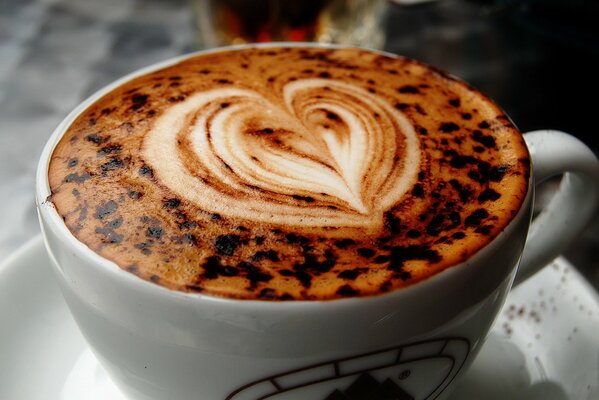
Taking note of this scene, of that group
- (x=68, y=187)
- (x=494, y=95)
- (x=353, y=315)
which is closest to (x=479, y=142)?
(x=353, y=315)

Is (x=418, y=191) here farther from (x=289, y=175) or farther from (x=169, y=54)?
(x=169, y=54)

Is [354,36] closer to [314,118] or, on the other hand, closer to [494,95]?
[494,95]

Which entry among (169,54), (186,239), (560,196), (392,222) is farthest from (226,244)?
(169,54)

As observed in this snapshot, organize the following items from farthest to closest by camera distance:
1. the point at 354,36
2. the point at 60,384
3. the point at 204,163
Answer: the point at 354,36
the point at 60,384
the point at 204,163

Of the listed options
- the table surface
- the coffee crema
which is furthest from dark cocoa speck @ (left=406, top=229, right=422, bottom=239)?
the table surface

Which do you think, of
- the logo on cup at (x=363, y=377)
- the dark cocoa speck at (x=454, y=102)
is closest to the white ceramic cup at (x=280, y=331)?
the logo on cup at (x=363, y=377)
